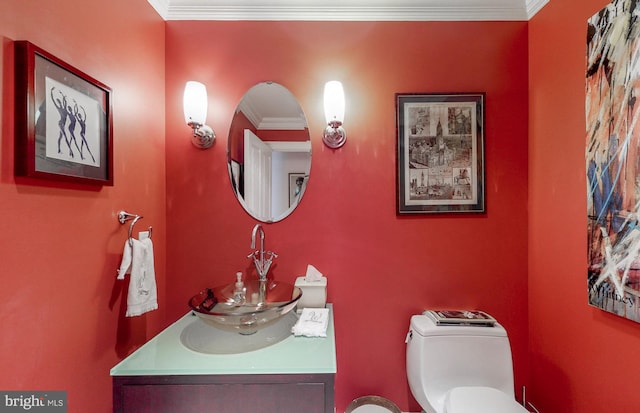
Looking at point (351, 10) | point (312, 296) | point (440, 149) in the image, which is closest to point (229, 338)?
point (312, 296)

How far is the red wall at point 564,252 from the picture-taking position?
120cm

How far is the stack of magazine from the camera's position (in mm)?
1491

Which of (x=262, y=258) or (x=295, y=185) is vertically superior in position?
(x=295, y=185)

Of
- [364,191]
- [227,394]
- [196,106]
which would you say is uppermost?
[196,106]

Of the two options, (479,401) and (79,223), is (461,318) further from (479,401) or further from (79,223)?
(79,223)

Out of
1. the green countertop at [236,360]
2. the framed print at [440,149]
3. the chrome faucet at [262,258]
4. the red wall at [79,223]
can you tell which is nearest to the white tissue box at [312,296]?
the chrome faucet at [262,258]

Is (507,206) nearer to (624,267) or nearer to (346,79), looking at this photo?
(624,267)

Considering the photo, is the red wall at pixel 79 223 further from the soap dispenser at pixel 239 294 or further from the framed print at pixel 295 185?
the framed print at pixel 295 185

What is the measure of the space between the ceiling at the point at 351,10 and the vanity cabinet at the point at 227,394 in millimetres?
1752

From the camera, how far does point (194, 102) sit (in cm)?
151

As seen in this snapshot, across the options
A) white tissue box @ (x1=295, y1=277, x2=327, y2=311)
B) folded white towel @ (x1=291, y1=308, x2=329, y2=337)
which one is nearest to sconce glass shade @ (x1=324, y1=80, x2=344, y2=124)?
white tissue box @ (x1=295, y1=277, x2=327, y2=311)

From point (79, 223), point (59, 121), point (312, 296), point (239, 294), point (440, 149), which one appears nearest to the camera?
point (59, 121)

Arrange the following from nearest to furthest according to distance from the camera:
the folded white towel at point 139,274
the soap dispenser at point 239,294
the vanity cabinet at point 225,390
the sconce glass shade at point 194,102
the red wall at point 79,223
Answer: the red wall at point 79,223 → the vanity cabinet at point 225,390 → the folded white towel at point 139,274 → the soap dispenser at point 239,294 → the sconce glass shade at point 194,102

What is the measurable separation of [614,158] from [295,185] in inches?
54.5
